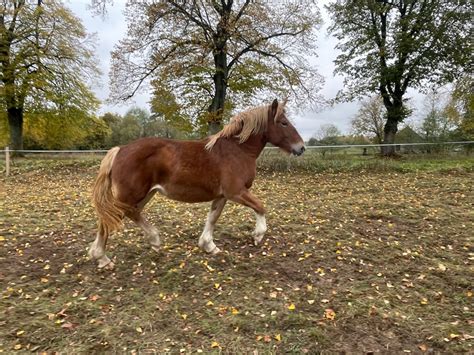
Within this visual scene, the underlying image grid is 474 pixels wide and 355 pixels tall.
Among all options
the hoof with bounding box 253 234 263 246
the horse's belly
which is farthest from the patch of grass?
the horse's belly

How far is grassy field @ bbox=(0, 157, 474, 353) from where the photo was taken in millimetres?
3080

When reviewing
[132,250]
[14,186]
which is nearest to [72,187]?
A: [14,186]

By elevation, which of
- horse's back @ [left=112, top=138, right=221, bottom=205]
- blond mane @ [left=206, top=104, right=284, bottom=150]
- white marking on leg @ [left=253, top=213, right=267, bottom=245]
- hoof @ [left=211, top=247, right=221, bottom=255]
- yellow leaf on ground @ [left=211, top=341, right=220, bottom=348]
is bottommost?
yellow leaf on ground @ [left=211, top=341, right=220, bottom=348]

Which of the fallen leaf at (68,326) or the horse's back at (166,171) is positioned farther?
the horse's back at (166,171)

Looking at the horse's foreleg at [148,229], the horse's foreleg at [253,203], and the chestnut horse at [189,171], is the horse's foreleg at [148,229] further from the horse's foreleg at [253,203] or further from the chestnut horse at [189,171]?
the horse's foreleg at [253,203]

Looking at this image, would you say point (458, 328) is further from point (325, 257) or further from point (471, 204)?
point (471, 204)

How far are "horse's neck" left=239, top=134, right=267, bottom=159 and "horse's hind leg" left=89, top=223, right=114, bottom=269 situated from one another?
87.7 inches

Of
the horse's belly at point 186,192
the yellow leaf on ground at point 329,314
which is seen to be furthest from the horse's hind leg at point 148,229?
the yellow leaf on ground at point 329,314

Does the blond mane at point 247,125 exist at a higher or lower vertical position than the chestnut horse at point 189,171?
higher

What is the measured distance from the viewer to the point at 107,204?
429cm

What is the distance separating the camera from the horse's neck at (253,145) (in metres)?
4.82

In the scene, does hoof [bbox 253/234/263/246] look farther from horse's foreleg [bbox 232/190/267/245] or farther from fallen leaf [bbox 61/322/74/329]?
fallen leaf [bbox 61/322/74/329]

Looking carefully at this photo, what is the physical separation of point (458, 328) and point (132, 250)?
4.19m

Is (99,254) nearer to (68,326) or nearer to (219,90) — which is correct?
(68,326)
